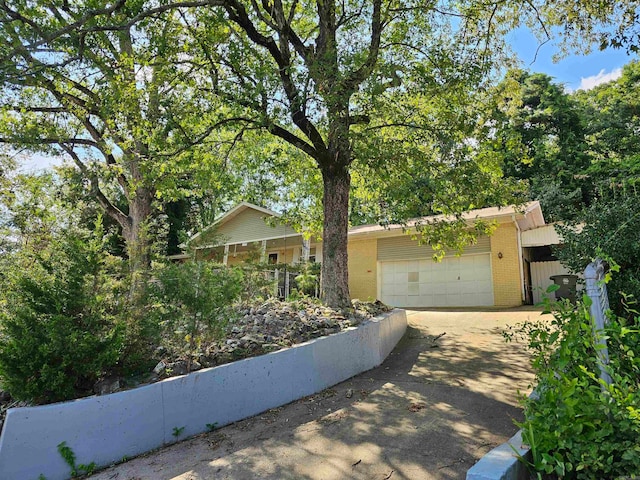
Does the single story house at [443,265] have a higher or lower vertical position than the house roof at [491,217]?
lower

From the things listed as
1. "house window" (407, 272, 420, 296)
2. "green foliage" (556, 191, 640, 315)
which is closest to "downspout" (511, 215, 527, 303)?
"house window" (407, 272, 420, 296)

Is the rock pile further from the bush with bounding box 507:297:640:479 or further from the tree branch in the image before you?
the tree branch

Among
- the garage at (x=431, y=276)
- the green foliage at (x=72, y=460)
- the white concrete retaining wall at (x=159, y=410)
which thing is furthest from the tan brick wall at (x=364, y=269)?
the green foliage at (x=72, y=460)

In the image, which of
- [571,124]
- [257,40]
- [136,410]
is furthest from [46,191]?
[571,124]

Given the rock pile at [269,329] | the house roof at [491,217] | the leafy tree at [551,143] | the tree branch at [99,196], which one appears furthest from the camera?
the leafy tree at [551,143]

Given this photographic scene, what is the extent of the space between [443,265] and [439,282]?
2.14 feet

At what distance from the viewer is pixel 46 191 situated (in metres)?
14.0

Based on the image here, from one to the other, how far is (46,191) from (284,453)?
14281 mm

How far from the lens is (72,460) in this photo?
384cm

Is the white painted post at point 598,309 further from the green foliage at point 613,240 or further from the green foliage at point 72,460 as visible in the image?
the green foliage at point 72,460

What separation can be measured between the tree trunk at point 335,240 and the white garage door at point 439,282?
24.2ft

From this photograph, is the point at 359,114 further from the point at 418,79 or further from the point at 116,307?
the point at 116,307

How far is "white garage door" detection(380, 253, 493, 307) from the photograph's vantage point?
1383 centimetres

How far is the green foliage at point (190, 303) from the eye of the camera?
4.78 metres
